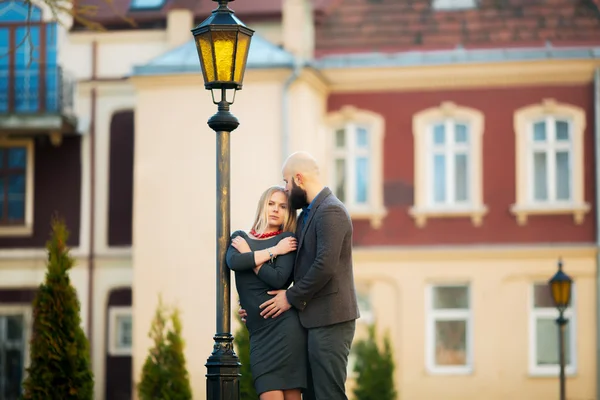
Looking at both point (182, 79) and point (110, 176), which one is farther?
point (110, 176)

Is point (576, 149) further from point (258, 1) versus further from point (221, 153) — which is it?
point (221, 153)

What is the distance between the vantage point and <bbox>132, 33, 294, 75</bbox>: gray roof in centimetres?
2425

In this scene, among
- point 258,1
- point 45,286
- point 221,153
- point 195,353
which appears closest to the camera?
point 221,153

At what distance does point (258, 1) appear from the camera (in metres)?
25.8

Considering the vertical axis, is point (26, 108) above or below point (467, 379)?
above

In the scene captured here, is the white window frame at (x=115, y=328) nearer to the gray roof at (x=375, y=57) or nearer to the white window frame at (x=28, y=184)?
the white window frame at (x=28, y=184)

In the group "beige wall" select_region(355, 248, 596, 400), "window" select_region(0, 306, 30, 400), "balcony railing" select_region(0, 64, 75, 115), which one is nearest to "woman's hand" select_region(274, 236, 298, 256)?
"beige wall" select_region(355, 248, 596, 400)

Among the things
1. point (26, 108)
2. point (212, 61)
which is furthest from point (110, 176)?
point (212, 61)

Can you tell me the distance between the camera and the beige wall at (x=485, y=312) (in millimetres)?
24359

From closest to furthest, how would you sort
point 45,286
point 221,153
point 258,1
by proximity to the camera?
point 221,153
point 45,286
point 258,1

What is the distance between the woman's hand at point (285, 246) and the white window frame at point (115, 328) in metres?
18.1

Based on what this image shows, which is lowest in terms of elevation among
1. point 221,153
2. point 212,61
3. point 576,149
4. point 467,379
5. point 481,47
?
point 467,379

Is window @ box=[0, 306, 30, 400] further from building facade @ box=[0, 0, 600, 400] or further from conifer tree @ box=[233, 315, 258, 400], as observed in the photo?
conifer tree @ box=[233, 315, 258, 400]

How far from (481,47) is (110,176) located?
23.9ft
